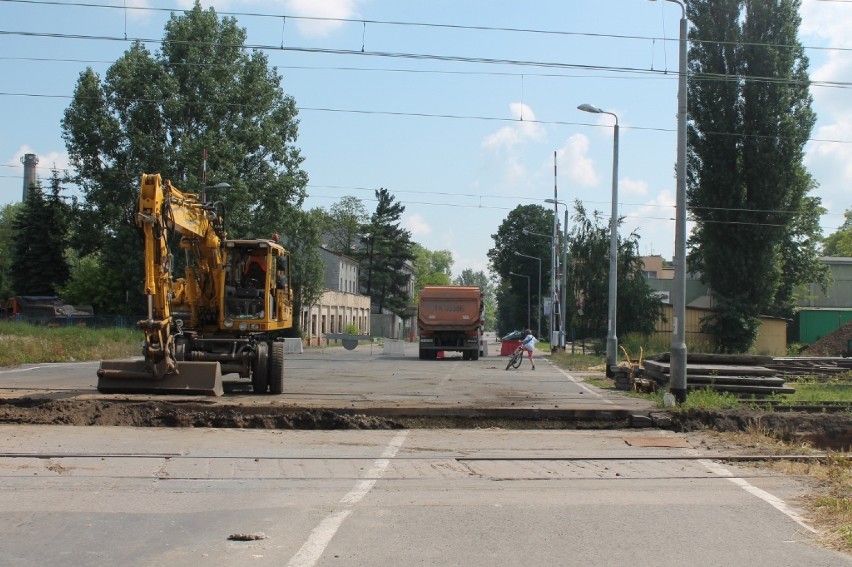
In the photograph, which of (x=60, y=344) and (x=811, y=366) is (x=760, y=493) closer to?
(x=811, y=366)

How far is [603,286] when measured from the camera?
46812 mm

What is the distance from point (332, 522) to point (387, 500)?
1.07 metres

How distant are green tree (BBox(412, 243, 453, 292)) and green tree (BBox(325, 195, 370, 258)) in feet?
130

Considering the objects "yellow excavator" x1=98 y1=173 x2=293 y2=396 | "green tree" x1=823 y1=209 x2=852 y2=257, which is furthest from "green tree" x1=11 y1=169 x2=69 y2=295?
"green tree" x1=823 y1=209 x2=852 y2=257

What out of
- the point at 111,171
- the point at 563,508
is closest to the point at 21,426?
the point at 563,508

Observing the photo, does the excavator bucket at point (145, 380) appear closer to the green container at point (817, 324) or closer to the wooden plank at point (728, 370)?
the wooden plank at point (728, 370)

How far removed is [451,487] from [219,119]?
46.8 m

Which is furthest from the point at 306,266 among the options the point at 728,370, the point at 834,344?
the point at 728,370

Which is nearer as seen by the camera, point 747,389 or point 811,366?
point 747,389

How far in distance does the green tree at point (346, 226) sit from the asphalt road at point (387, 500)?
104510 millimetres

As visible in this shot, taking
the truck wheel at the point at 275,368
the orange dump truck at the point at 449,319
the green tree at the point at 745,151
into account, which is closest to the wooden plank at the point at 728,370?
the truck wheel at the point at 275,368

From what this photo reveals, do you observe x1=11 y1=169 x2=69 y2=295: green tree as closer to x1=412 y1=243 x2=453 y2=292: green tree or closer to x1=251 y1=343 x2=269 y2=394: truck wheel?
x1=251 y1=343 x2=269 y2=394: truck wheel

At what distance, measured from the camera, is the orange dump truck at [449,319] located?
40562 mm

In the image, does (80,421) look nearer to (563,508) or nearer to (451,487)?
(451,487)
